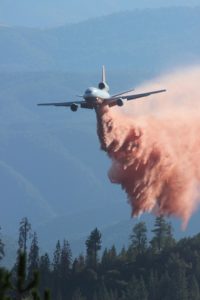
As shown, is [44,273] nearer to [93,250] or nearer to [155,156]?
[93,250]

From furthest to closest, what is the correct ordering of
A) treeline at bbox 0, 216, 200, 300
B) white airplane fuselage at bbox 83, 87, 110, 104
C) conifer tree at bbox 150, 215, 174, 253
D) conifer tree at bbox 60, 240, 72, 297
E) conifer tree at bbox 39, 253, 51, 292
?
conifer tree at bbox 150, 215, 174, 253 → conifer tree at bbox 60, 240, 72, 297 → conifer tree at bbox 39, 253, 51, 292 → treeline at bbox 0, 216, 200, 300 → white airplane fuselage at bbox 83, 87, 110, 104

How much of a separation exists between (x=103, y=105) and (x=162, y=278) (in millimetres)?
74157

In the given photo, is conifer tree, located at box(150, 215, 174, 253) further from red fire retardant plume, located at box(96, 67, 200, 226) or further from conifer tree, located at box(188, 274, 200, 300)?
red fire retardant plume, located at box(96, 67, 200, 226)

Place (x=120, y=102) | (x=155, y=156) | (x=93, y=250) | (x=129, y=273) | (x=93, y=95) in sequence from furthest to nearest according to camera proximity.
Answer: (x=93, y=250) → (x=129, y=273) → (x=155, y=156) → (x=120, y=102) → (x=93, y=95)

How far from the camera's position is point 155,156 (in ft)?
344

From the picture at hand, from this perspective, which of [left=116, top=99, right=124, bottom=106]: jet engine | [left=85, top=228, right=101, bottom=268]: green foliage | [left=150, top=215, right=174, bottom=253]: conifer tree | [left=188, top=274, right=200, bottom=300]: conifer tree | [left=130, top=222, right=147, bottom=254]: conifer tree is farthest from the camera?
[left=150, top=215, right=174, bottom=253]: conifer tree

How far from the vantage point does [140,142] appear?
103 meters

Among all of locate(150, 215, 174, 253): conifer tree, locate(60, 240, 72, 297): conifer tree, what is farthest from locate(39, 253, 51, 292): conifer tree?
locate(150, 215, 174, 253): conifer tree

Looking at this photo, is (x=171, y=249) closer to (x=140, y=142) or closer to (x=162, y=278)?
(x=162, y=278)

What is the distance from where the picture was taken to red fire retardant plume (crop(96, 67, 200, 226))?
99.2 metres

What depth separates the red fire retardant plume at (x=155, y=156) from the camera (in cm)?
9920

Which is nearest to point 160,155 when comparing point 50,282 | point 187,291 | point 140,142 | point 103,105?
point 140,142

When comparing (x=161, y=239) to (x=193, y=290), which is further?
(x=161, y=239)

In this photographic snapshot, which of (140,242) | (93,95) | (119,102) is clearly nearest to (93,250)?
(140,242)
